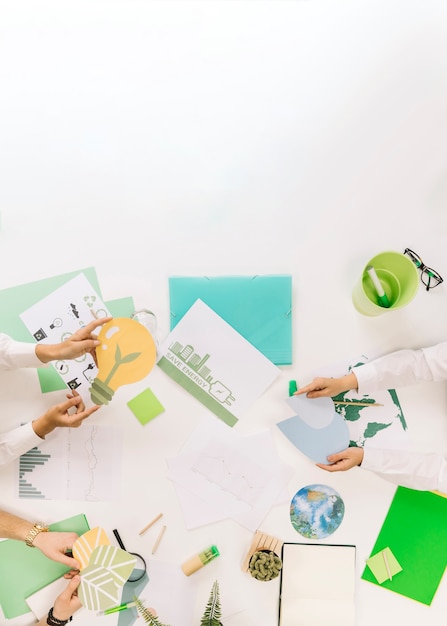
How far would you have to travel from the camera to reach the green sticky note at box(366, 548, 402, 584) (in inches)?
52.3

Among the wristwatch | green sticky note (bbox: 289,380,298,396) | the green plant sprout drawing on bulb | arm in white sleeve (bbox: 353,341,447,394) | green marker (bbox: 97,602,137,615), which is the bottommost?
the green plant sprout drawing on bulb

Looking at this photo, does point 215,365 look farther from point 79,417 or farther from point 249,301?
point 79,417

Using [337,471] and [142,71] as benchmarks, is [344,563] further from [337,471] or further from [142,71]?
[142,71]

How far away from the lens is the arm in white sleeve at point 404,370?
1273 mm

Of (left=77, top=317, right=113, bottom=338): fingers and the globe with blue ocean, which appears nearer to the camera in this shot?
(left=77, top=317, right=113, bottom=338): fingers

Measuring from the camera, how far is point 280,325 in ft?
4.32

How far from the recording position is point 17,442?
1.27 m

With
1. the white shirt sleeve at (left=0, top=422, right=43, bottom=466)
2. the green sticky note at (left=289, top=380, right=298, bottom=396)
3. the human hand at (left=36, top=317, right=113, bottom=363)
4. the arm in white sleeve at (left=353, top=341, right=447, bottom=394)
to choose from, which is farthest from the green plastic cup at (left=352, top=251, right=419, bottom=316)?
the white shirt sleeve at (left=0, top=422, right=43, bottom=466)

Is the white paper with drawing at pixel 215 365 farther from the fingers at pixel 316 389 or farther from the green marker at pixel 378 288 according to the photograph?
the green marker at pixel 378 288

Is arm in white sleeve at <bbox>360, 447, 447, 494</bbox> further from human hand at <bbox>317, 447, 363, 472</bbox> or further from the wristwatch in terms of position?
the wristwatch

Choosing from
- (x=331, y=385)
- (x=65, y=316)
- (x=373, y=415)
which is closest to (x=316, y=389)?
(x=331, y=385)

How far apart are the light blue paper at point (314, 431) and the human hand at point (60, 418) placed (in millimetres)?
484

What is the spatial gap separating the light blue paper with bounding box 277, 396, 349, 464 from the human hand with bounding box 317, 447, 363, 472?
2 cm

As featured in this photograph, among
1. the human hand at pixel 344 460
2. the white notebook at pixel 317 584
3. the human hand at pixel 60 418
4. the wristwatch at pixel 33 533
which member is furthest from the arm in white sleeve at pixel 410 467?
the wristwatch at pixel 33 533
